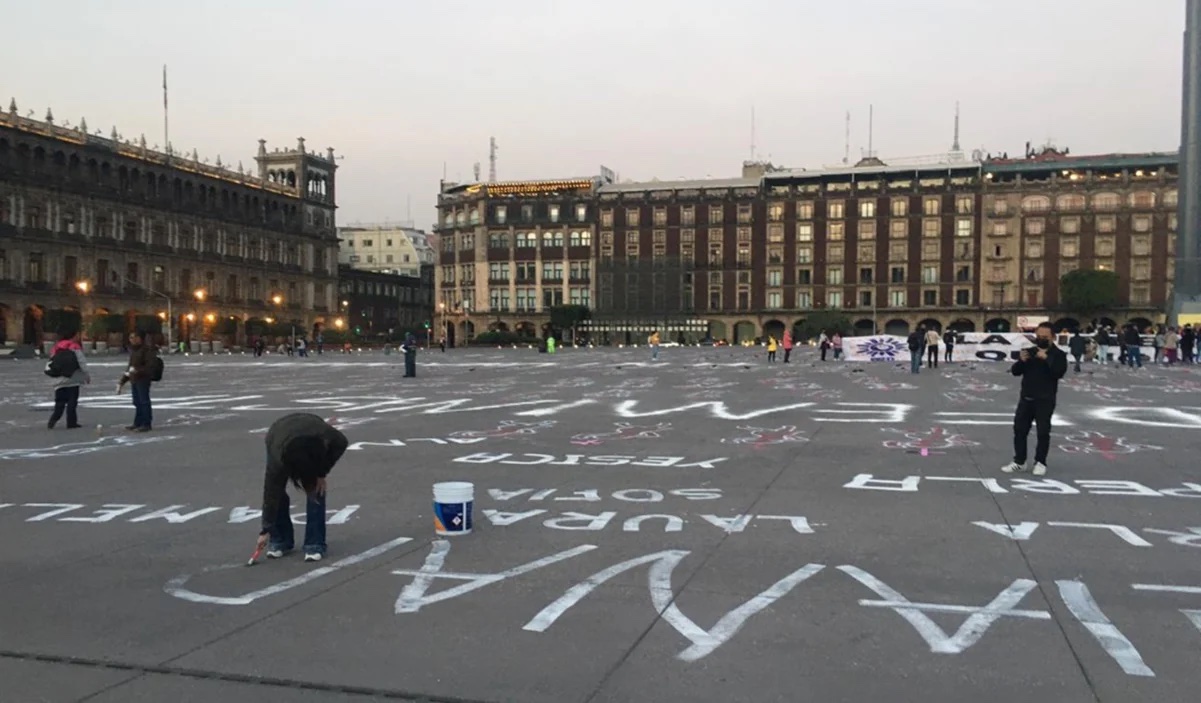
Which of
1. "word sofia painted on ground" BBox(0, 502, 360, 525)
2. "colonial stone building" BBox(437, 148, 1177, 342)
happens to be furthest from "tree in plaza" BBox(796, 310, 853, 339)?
"word sofia painted on ground" BBox(0, 502, 360, 525)

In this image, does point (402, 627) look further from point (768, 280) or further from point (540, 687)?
point (768, 280)

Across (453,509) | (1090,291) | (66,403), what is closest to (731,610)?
(453,509)

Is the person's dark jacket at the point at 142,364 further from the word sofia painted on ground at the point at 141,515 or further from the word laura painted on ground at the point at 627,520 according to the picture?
the word laura painted on ground at the point at 627,520

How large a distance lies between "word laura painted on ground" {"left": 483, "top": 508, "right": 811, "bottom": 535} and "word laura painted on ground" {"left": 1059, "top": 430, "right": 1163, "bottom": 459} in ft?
19.8

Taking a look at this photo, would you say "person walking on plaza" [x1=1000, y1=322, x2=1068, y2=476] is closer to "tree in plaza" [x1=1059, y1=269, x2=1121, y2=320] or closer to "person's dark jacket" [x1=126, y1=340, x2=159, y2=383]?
"person's dark jacket" [x1=126, y1=340, x2=159, y2=383]

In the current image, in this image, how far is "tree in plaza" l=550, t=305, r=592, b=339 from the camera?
10544 centimetres

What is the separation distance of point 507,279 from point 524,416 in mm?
95240

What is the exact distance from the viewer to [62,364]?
14.8 m

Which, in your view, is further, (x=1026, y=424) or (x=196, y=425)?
(x=196, y=425)

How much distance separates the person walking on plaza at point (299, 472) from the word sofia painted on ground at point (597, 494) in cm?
256

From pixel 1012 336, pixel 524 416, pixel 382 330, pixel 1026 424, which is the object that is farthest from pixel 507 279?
pixel 1026 424

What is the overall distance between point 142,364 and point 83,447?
2.01 meters

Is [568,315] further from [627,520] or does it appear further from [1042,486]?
[627,520]

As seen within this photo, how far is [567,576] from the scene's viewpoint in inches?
236
